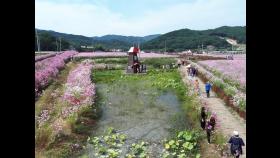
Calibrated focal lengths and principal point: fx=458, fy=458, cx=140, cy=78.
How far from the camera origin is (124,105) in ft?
85.8

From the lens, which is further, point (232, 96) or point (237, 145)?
point (232, 96)

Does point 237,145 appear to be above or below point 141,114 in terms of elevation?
above

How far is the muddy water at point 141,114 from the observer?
18.6 m

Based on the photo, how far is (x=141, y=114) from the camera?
23.2 meters

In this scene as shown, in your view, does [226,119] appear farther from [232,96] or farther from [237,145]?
[237,145]

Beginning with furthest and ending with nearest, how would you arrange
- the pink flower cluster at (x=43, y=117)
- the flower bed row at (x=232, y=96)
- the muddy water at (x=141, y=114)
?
the flower bed row at (x=232, y=96) < the pink flower cluster at (x=43, y=117) < the muddy water at (x=141, y=114)

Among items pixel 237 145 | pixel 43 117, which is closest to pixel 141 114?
pixel 43 117

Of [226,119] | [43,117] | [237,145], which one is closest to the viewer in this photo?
[237,145]

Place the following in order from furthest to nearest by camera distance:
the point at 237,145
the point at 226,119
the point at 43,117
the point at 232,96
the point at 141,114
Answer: the point at 232,96
the point at 141,114
the point at 43,117
the point at 226,119
the point at 237,145

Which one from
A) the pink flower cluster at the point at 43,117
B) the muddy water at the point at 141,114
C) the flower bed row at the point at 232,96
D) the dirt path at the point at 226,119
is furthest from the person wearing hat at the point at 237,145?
the pink flower cluster at the point at 43,117

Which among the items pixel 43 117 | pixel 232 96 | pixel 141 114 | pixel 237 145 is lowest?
pixel 141 114

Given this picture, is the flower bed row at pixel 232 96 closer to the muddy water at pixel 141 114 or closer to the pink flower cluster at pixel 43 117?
the muddy water at pixel 141 114
